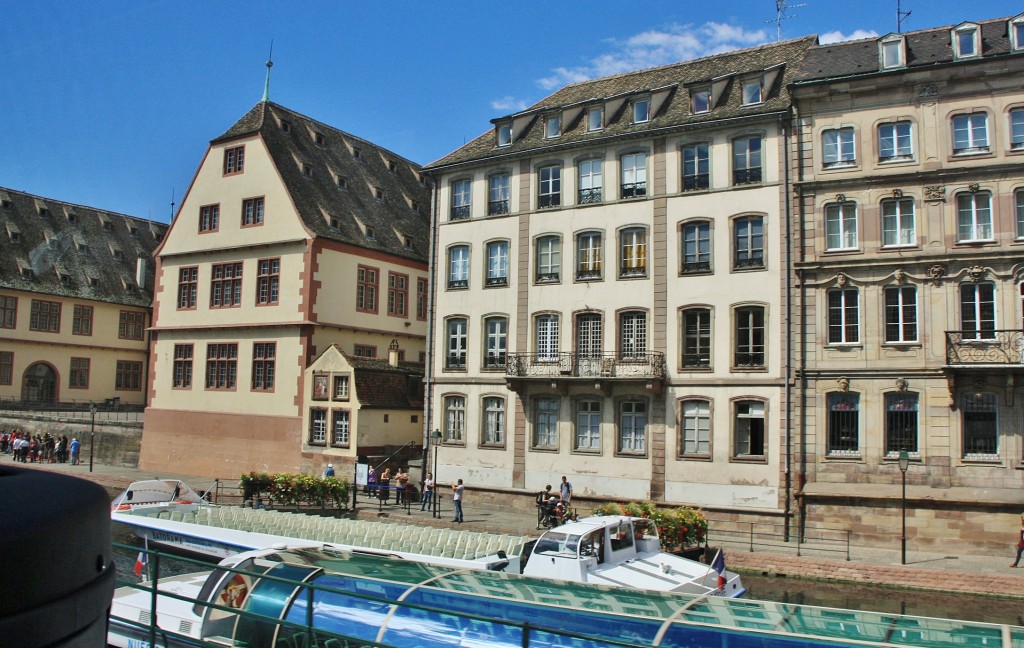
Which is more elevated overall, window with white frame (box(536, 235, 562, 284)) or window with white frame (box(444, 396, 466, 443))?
window with white frame (box(536, 235, 562, 284))

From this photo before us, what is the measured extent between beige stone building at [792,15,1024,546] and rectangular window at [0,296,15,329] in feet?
169

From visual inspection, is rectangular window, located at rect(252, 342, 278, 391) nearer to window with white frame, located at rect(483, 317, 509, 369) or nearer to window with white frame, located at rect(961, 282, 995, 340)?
window with white frame, located at rect(483, 317, 509, 369)

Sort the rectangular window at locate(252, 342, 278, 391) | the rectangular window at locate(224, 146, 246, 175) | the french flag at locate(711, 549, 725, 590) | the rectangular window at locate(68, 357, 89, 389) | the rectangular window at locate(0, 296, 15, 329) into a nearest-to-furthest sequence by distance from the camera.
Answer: the french flag at locate(711, 549, 725, 590) < the rectangular window at locate(252, 342, 278, 391) < the rectangular window at locate(224, 146, 246, 175) < the rectangular window at locate(0, 296, 15, 329) < the rectangular window at locate(68, 357, 89, 389)

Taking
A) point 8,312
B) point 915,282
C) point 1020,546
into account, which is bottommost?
point 1020,546

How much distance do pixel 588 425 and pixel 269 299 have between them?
18.6m

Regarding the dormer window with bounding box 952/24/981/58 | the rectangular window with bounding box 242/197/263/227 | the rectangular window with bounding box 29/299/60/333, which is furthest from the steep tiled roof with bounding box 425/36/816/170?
the rectangular window with bounding box 29/299/60/333

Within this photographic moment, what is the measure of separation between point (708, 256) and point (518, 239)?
792 cm

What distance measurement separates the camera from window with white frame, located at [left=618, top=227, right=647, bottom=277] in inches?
1238

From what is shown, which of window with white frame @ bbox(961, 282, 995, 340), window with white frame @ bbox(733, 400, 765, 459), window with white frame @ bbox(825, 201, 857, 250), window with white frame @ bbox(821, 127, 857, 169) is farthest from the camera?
window with white frame @ bbox(733, 400, 765, 459)

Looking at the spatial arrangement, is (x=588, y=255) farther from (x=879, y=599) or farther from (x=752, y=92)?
(x=879, y=599)

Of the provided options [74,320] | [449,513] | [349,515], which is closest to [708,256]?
[449,513]

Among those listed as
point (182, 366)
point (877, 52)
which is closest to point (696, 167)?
point (877, 52)

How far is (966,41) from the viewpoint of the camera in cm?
2691

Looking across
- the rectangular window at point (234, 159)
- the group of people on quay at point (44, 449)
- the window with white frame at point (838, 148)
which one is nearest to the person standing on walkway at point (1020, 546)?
the window with white frame at point (838, 148)
